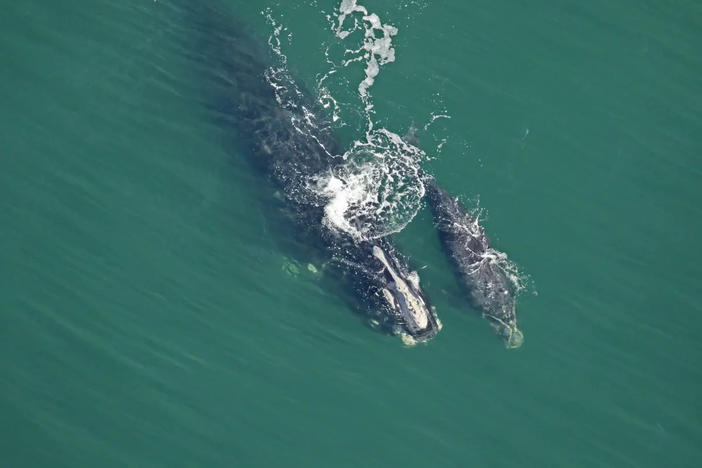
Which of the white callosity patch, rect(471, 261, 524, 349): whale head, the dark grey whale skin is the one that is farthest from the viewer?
rect(471, 261, 524, 349): whale head

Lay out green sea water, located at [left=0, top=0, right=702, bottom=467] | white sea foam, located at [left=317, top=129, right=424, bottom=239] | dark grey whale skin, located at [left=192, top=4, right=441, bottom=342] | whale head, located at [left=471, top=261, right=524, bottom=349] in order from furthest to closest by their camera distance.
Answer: white sea foam, located at [left=317, top=129, right=424, bottom=239] → whale head, located at [left=471, top=261, right=524, bottom=349] → dark grey whale skin, located at [left=192, top=4, right=441, bottom=342] → green sea water, located at [left=0, top=0, right=702, bottom=467]

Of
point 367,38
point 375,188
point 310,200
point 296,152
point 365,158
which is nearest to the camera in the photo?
point 310,200

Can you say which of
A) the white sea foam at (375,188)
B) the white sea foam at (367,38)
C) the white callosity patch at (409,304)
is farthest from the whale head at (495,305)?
the white sea foam at (367,38)

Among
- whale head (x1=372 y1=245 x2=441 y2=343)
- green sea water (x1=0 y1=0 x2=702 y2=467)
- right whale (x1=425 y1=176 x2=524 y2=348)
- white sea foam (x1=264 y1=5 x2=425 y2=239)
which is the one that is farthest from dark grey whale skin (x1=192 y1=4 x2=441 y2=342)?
right whale (x1=425 y1=176 x2=524 y2=348)

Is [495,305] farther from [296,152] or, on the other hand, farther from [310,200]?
[296,152]

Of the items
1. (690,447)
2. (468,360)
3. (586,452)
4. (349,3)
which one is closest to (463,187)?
(468,360)

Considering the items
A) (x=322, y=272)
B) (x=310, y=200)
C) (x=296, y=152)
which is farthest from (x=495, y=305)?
(x=296, y=152)

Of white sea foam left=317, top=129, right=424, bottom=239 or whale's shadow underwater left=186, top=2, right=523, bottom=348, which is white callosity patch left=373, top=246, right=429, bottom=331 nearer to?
whale's shadow underwater left=186, top=2, right=523, bottom=348
